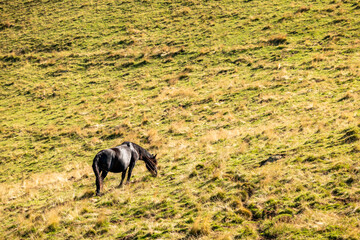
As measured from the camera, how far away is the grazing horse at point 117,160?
31.4 feet

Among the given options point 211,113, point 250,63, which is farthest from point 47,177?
point 250,63

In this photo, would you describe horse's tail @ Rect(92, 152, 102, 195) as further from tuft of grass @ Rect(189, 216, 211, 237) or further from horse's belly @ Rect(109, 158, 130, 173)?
tuft of grass @ Rect(189, 216, 211, 237)

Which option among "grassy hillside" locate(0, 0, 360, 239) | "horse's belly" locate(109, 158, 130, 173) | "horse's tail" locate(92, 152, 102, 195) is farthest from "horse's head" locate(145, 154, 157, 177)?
"horse's tail" locate(92, 152, 102, 195)

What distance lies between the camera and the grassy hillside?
7.33 metres

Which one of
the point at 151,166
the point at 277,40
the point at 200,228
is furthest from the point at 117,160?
the point at 277,40

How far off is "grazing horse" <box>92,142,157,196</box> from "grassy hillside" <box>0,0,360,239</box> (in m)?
0.70

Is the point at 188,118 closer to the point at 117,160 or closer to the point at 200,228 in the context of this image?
the point at 117,160

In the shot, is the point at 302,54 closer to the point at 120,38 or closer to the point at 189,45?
the point at 189,45

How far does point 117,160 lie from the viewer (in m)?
9.92

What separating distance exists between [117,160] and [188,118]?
9.19m

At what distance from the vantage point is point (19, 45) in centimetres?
3847

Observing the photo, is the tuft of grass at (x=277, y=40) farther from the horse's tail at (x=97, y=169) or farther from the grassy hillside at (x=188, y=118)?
the horse's tail at (x=97, y=169)

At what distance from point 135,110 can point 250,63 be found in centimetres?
1278

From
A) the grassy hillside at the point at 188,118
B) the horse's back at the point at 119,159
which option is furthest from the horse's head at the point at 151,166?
the horse's back at the point at 119,159
